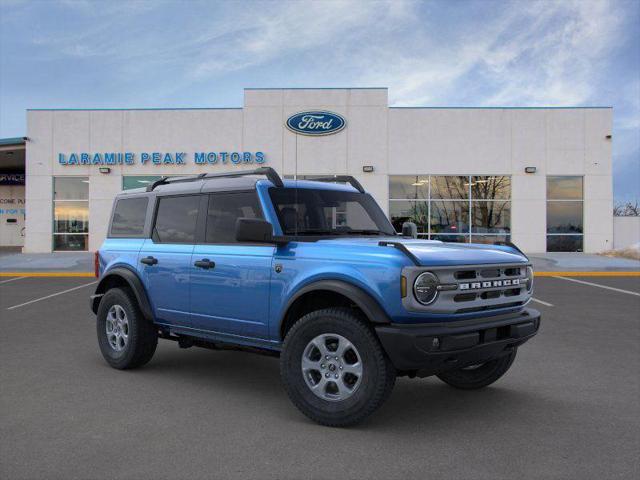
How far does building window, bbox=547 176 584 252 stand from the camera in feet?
78.5

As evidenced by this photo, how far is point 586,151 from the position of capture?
78.0ft

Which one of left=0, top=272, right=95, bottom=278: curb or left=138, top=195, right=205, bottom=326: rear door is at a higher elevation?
left=138, top=195, right=205, bottom=326: rear door

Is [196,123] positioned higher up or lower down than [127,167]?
higher up

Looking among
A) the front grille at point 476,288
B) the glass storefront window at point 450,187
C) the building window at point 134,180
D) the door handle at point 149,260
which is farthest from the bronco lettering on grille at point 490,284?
the building window at point 134,180

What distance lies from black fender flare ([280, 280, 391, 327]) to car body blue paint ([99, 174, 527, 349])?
3 centimetres

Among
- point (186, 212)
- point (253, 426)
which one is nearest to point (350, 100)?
point (186, 212)

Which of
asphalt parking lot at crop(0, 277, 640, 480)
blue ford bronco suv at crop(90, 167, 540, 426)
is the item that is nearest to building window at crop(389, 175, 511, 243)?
asphalt parking lot at crop(0, 277, 640, 480)

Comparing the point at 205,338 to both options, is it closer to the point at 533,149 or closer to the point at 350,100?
the point at 350,100

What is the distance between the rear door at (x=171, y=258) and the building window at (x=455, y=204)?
18.6 m

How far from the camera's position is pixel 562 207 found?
78.5 feet

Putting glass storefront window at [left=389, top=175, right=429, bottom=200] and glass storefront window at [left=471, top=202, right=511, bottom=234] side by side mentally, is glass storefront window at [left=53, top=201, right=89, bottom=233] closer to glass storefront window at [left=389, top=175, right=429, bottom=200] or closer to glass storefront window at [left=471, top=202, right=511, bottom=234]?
glass storefront window at [left=389, top=175, right=429, bottom=200]

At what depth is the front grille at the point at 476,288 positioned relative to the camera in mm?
4008

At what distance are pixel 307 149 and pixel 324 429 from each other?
2025cm

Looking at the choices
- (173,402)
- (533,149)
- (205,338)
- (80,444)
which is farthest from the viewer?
(533,149)
